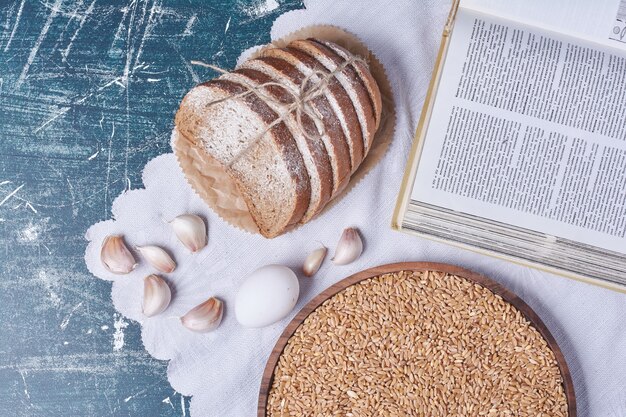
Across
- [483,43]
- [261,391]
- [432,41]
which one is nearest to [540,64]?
[483,43]

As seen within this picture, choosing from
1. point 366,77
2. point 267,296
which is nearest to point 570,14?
point 366,77

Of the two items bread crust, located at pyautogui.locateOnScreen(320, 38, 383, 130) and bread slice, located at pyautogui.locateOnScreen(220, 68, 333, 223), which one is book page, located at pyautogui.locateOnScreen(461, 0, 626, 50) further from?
bread slice, located at pyautogui.locateOnScreen(220, 68, 333, 223)

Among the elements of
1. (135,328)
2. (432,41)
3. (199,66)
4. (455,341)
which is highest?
(432,41)

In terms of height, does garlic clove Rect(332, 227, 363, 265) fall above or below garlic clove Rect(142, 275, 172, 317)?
above

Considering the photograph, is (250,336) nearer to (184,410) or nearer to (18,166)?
(184,410)

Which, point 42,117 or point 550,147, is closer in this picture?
point 550,147

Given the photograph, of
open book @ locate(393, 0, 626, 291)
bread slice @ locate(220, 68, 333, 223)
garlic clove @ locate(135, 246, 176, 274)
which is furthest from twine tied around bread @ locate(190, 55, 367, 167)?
garlic clove @ locate(135, 246, 176, 274)

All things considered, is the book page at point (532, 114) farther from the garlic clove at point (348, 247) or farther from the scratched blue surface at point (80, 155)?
the scratched blue surface at point (80, 155)

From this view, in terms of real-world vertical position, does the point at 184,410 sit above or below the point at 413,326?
below
